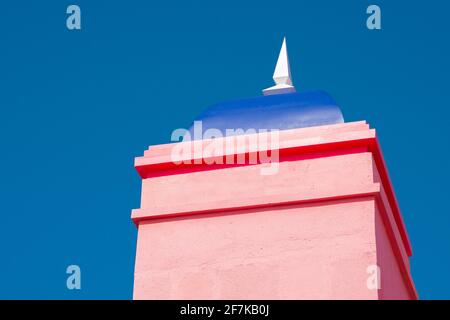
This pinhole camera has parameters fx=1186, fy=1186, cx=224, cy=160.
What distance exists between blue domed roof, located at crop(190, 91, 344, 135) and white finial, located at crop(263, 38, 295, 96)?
1.19 ft

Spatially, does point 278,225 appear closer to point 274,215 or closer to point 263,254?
point 274,215

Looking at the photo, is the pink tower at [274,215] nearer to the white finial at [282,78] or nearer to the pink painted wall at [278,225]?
the pink painted wall at [278,225]

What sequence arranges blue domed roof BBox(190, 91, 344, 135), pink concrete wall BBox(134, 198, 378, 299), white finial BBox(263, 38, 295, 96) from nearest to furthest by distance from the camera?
1. pink concrete wall BBox(134, 198, 378, 299)
2. blue domed roof BBox(190, 91, 344, 135)
3. white finial BBox(263, 38, 295, 96)

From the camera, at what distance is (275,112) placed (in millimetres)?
11227

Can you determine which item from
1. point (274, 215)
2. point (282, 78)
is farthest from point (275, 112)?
point (274, 215)

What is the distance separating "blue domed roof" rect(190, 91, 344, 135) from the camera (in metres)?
11.1

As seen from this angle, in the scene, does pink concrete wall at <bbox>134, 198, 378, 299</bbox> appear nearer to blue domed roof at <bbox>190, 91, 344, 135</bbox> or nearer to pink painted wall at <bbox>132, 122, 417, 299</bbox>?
pink painted wall at <bbox>132, 122, 417, 299</bbox>

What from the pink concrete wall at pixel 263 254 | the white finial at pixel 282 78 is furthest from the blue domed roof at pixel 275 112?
the pink concrete wall at pixel 263 254

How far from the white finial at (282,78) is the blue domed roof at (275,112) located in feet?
1.19

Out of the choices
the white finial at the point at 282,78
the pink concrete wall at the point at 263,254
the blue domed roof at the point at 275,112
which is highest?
the white finial at the point at 282,78

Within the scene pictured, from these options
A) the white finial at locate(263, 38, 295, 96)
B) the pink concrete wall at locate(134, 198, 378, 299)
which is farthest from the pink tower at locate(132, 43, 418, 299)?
the white finial at locate(263, 38, 295, 96)

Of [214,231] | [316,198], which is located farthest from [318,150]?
[214,231]

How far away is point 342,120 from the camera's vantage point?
11055 mm

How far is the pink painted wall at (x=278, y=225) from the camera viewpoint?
10.1 m
